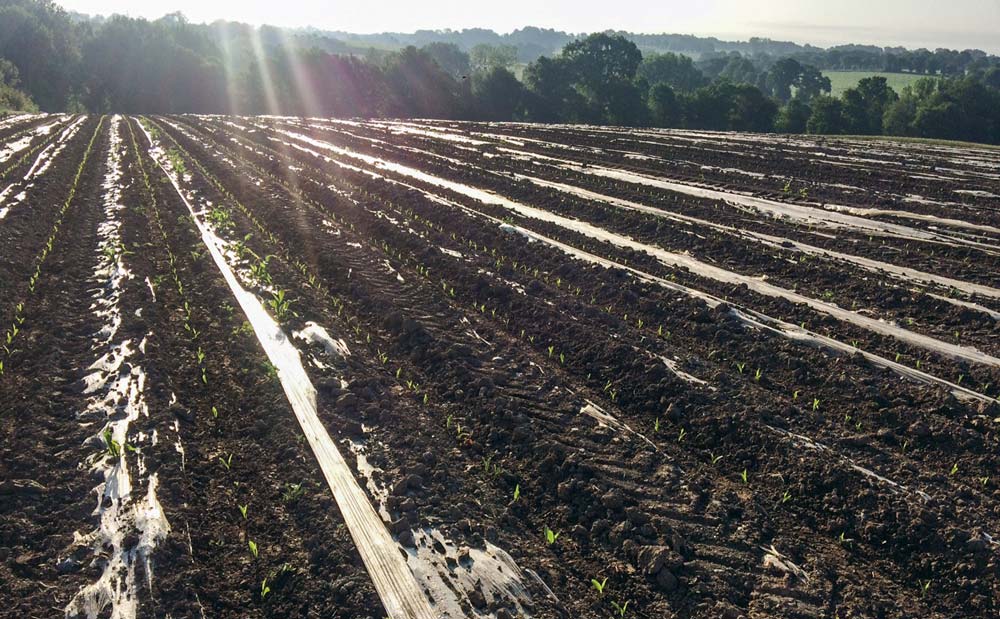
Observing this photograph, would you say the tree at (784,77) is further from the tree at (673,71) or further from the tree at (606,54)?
the tree at (606,54)

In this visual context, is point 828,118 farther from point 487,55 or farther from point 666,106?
point 487,55

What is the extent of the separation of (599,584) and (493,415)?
7.17ft

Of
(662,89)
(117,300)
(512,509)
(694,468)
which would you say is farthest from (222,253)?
(662,89)

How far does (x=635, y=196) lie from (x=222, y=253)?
32.7 ft

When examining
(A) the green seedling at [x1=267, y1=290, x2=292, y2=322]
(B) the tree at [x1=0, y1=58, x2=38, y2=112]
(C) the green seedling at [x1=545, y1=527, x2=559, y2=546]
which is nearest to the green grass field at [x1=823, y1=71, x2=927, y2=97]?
(B) the tree at [x1=0, y1=58, x2=38, y2=112]

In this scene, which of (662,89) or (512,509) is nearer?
(512,509)

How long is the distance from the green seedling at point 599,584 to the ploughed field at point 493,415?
0.25 feet

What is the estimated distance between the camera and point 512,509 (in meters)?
4.87

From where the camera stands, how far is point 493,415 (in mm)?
6008

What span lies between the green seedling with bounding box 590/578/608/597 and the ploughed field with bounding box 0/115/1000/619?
0.25 ft

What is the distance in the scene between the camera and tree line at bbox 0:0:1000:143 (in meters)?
44.5

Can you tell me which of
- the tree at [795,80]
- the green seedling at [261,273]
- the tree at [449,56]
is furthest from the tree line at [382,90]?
the tree at [449,56]

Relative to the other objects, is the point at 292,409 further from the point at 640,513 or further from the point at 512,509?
the point at 640,513

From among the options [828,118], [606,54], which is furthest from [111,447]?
[606,54]
